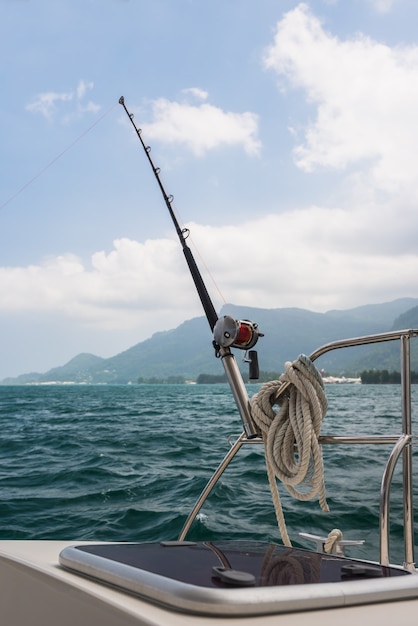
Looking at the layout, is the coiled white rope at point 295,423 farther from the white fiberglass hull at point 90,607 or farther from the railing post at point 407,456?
the white fiberglass hull at point 90,607

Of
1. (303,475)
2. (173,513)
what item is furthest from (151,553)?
(173,513)

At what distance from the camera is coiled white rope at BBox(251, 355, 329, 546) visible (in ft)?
5.33

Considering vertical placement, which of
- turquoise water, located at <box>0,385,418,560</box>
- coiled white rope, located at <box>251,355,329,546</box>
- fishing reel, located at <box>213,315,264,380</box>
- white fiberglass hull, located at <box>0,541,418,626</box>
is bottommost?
turquoise water, located at <box>0,385,418,560</box>

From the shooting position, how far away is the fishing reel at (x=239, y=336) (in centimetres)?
179

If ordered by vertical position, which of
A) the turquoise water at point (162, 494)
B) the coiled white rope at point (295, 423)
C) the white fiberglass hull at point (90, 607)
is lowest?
the turquoise water at point (162, 494)

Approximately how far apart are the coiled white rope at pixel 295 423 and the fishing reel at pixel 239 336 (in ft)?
0.36

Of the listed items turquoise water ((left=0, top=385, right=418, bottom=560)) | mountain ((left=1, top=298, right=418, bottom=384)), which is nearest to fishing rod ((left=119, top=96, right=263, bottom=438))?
turquoise water ((left=0, top=385, right=418, bottom=560))

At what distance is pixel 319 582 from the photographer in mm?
941

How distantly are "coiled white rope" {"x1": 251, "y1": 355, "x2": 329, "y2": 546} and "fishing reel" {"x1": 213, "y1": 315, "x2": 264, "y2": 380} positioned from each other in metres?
0.11

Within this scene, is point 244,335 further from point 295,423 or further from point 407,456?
point 407,456

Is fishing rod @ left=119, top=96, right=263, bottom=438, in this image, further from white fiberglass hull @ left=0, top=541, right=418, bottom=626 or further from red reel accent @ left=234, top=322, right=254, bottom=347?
white fiberglass hull @ left=0, top=541, right=418, bottom=626

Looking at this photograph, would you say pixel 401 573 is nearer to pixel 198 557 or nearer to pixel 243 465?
pixel 198 557

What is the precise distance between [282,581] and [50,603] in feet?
1.26

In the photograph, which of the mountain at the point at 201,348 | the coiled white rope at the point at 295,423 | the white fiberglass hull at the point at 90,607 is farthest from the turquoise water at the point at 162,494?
the mountain at the point at 201,348
